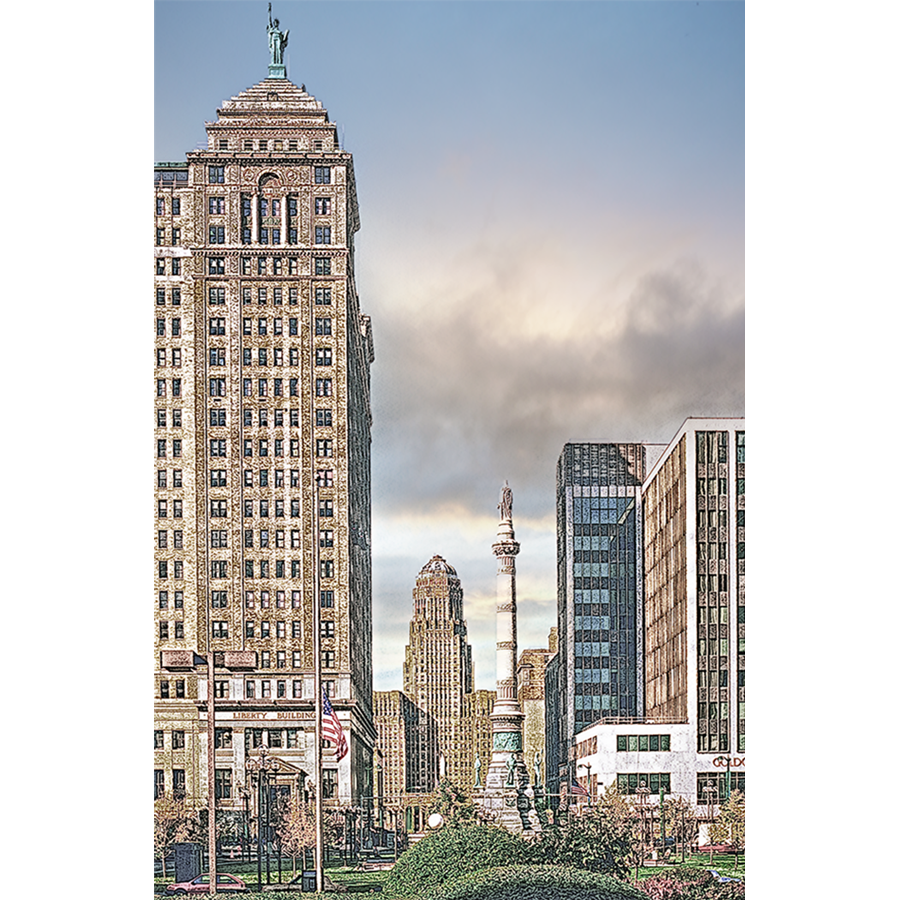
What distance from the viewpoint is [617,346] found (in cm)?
871

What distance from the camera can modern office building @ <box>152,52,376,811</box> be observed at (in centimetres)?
869

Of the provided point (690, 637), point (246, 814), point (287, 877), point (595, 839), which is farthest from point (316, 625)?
point (690, 637)

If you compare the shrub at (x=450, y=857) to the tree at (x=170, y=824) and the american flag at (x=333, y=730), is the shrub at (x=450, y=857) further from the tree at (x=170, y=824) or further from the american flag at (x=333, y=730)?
the tree at (x=170, y=824)

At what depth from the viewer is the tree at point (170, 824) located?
834cm

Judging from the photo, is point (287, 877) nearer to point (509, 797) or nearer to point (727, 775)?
point (509, 797)

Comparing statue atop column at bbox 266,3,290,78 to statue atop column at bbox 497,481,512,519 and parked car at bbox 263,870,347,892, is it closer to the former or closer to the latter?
statue atop column at bbox 497,481,512,519

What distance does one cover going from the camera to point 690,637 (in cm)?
866
